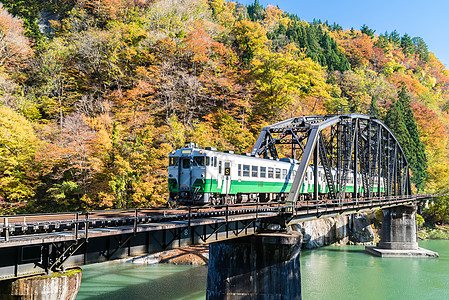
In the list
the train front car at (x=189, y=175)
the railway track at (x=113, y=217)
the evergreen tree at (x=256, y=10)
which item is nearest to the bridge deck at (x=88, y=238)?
the railway track at (x=113, y=217)

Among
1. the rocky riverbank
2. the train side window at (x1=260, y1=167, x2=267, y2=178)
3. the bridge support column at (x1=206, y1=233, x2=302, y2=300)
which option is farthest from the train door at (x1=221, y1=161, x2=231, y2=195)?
the rocky riverbank

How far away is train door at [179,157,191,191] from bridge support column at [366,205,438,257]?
99.0 ft

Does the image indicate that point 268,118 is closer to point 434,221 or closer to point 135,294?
point 135,294

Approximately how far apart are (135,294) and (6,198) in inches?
633

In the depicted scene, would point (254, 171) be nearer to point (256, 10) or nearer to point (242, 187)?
point (242, 187)

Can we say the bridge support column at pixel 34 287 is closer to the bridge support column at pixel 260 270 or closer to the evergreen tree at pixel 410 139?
the bridge support column at pixel 260 270

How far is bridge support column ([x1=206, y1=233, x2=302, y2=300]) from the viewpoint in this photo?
19625 millimetres

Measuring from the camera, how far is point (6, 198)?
107 ft

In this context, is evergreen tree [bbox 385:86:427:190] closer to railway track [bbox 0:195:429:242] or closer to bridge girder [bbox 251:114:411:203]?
bridge girder [bbox 251:114:411:203]

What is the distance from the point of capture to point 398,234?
4525cm

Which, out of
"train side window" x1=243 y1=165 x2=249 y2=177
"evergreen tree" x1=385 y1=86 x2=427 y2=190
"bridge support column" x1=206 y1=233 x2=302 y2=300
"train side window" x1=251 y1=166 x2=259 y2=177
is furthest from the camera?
"evergreen tree" x1=385 y1=86 x2=427 y2=190

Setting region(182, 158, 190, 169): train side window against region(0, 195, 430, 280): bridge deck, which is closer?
region(0, 195, 430, 280): bridge deck

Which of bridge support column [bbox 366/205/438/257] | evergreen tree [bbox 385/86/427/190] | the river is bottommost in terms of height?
the river

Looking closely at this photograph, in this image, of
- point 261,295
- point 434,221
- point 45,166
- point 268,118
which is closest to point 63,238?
point 261,295
